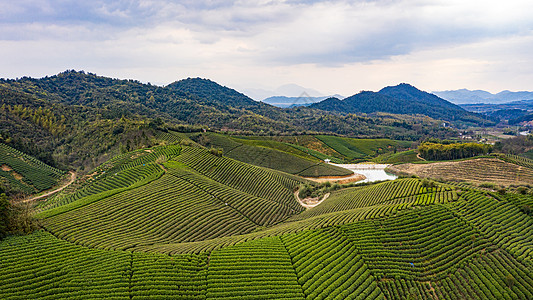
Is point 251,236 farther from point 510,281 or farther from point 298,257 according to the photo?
point 510,281

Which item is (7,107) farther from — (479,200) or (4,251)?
(479,200)

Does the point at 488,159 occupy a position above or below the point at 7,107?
below

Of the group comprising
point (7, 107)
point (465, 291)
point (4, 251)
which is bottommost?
point (465, 291)

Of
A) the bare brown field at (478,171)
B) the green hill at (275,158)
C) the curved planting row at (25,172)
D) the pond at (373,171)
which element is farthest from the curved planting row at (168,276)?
the bare brown field at (478,171)

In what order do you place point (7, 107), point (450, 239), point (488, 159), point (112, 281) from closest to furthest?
point (112, 281), point (450, 239), point (488, 159), point (7, 107)

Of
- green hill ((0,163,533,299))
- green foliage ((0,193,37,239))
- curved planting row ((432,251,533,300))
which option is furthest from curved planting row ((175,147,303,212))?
green foliage ((0,193,37,239))

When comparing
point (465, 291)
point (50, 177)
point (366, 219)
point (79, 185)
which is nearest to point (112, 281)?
point (366, 219)

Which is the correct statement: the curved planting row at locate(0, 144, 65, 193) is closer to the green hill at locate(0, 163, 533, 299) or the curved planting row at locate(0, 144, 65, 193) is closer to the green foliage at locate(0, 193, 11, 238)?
the green hill at locate(0, 163, 533, 299)

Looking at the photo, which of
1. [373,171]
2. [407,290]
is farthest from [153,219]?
[373,171]
